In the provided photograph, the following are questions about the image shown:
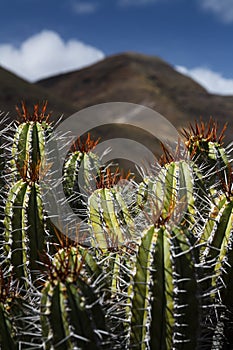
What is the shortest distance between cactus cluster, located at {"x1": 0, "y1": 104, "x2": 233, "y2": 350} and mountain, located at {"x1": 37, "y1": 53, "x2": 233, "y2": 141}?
3408 inches

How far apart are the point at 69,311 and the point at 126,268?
490 mm

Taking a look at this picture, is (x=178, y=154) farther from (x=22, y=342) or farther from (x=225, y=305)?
(x=22, y=342)

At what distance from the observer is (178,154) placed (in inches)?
148

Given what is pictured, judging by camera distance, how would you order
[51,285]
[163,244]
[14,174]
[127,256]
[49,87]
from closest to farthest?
[51,285], [163,244], [127,256], [14,174], [49,87]

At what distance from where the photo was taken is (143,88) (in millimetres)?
115188

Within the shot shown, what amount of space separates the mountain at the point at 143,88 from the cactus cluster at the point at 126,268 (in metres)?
86.6

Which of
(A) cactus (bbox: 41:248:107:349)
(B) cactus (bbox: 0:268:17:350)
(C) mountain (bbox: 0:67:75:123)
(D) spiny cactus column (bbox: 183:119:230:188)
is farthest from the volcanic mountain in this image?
(A) cactus (bbox: 41:248:107:349)

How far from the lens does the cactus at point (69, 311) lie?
7.94 feet

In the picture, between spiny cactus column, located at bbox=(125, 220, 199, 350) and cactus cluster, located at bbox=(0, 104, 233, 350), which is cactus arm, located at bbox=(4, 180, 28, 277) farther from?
spiny cactus column, located at bbox=(125, 220, 199, 350)

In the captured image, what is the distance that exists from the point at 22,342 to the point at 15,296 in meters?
0.30

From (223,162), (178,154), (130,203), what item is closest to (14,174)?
(130,203)

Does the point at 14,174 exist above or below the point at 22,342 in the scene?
above

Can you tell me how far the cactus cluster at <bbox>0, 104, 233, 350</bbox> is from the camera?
253cm

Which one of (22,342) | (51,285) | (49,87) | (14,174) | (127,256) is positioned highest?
(49,87)
